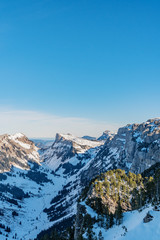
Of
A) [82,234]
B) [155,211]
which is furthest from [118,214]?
[155,211]

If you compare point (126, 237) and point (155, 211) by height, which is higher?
point (155, 211)

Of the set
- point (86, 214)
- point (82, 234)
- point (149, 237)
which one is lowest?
point (82, 234)

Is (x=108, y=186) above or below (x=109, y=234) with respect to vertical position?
above

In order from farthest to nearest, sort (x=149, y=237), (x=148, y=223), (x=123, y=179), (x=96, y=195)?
(x=123, y=179) < (x=96, y=195) < (x=148, y=223) < (x=149, y=237)

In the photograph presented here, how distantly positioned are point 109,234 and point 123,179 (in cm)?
5410

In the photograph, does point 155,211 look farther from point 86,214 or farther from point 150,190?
point 150,190

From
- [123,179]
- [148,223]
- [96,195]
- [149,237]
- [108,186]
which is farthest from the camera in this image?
[123,179]

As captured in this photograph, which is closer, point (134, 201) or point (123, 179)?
point (134, 201)

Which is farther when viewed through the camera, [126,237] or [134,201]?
[134,201]

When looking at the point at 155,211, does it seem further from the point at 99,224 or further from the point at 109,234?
the point at 99,224

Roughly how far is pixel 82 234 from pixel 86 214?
25.9 feet

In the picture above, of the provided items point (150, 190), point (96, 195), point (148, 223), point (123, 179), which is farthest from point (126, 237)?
point (123, 179)

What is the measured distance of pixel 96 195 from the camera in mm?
98312

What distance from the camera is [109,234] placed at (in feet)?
249
